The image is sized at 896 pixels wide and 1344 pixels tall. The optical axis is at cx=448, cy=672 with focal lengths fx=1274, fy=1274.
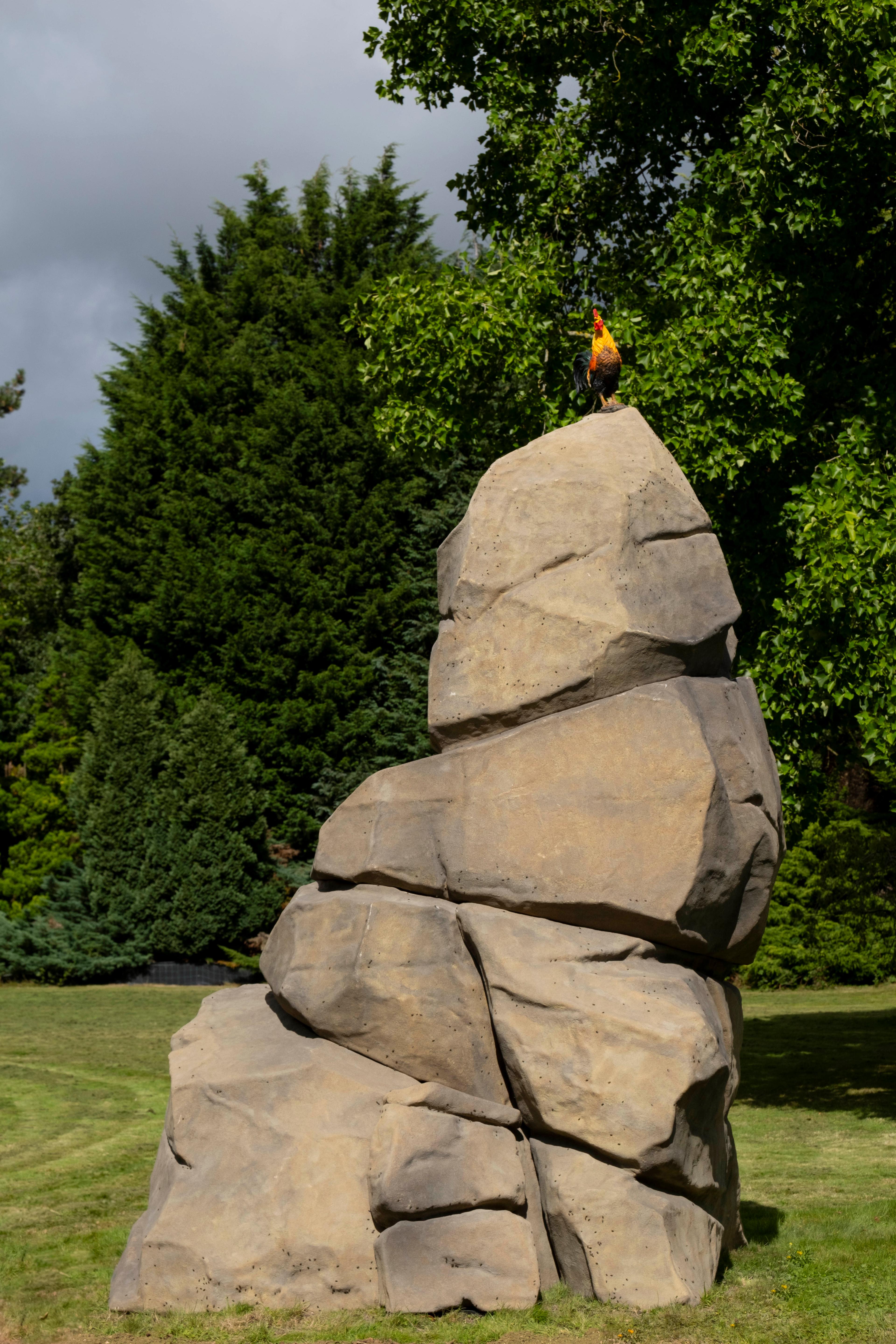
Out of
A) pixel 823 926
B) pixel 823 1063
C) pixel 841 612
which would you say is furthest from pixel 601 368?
pixel 823 926

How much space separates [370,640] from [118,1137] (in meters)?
15.3

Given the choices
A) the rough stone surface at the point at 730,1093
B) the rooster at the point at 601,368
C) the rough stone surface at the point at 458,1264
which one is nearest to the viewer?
the rough stone surface at the point at 458,1264

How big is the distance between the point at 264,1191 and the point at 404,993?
1.26m

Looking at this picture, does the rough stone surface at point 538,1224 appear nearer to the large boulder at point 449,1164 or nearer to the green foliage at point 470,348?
the large boulder at point 449,1164

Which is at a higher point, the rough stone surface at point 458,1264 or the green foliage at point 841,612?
the green foliage at point 841,612

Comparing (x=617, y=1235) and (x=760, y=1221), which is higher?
(x=617, y=1235)

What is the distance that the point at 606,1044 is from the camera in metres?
6.66

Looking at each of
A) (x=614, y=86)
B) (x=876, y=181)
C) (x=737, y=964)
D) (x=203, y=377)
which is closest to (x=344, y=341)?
(x=203, y=377)

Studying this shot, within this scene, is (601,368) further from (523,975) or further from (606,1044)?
(606,1044)

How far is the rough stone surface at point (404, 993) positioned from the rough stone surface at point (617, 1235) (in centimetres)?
59

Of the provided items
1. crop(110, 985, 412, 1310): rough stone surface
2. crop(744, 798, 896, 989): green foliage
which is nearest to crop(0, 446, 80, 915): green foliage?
crop(744, 798, 896, 989): green foliage

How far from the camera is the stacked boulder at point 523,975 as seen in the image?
6.66m

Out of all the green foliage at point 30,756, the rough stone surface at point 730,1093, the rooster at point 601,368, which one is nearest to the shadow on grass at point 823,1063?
the rough stone surface at point 730,1093

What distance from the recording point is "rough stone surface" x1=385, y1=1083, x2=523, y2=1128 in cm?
690
